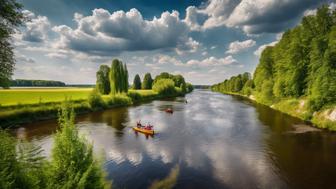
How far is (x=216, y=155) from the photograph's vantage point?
17.6m

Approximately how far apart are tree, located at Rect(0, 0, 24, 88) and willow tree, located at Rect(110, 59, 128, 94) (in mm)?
43013

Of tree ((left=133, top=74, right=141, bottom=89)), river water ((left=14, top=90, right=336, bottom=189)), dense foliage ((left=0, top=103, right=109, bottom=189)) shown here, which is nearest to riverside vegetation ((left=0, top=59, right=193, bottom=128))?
dense foliage ((left=0, top=103, right=109, bottom=189))

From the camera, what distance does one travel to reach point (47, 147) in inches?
792

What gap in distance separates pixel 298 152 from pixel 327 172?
4.15 m

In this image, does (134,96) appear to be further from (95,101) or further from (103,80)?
(95,101)

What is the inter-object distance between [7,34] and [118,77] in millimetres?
45480

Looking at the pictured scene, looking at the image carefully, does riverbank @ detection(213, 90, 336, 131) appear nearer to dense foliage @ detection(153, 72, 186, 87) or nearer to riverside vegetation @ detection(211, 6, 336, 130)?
riverside vegetation @ detection(211, 6, 336, 130)

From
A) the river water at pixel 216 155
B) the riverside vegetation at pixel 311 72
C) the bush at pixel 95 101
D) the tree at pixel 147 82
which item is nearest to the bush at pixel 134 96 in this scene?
the bush at pixel 95 101

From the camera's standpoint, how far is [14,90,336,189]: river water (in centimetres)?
1311

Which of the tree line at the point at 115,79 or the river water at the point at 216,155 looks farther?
the tree line at the point at 115,79

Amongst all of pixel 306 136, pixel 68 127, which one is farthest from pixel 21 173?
pixel 306 136

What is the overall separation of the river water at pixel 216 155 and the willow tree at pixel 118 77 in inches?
1178

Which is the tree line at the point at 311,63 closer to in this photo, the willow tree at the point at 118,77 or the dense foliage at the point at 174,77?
the willow tree at the point at 118,77

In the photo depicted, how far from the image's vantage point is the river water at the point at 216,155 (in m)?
13.1
